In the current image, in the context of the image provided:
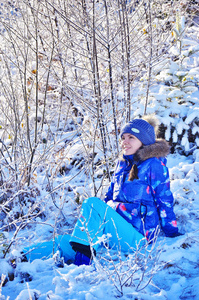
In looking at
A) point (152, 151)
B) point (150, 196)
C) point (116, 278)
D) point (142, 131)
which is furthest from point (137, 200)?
point (116, 278)

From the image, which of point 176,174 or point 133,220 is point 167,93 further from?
point 133,220

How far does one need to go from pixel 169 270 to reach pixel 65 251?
779mm

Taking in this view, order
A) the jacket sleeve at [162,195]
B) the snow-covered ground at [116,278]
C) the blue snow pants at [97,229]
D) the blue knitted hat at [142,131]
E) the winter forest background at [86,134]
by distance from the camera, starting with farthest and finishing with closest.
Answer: the blue knitted hat at [142,131]
the jacket sleeve at [162,195]
the blue snow pants at [97,229]
the winter forest background at [86,134]
the snow-covered ground at [116,278]

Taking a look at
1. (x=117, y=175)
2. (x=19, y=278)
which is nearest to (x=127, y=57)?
(x=117, y=175)

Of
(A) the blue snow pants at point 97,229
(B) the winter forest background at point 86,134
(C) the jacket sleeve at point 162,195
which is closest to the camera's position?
(B) the winter forest background at point 86,134

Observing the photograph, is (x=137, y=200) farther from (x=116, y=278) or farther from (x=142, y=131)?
(x=116, y=278)

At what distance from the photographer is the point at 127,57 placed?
9.56 feet

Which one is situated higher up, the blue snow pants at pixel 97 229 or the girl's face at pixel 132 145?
the girl's face at pixel 132 145

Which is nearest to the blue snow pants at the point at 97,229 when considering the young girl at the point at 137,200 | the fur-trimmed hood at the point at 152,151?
the young girl at the point at 137,200

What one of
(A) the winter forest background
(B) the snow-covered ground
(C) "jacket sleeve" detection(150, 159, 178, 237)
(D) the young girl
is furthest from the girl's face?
(B) the snow-covered ground

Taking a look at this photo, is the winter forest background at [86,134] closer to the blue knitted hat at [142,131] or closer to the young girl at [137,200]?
the young girl at [137,200]

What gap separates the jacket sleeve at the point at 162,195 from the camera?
87.4 inches

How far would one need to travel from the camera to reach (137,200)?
2.26 metres

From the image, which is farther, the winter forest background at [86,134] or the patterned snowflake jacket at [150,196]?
the patterned snowflake jacket at [150,196]
